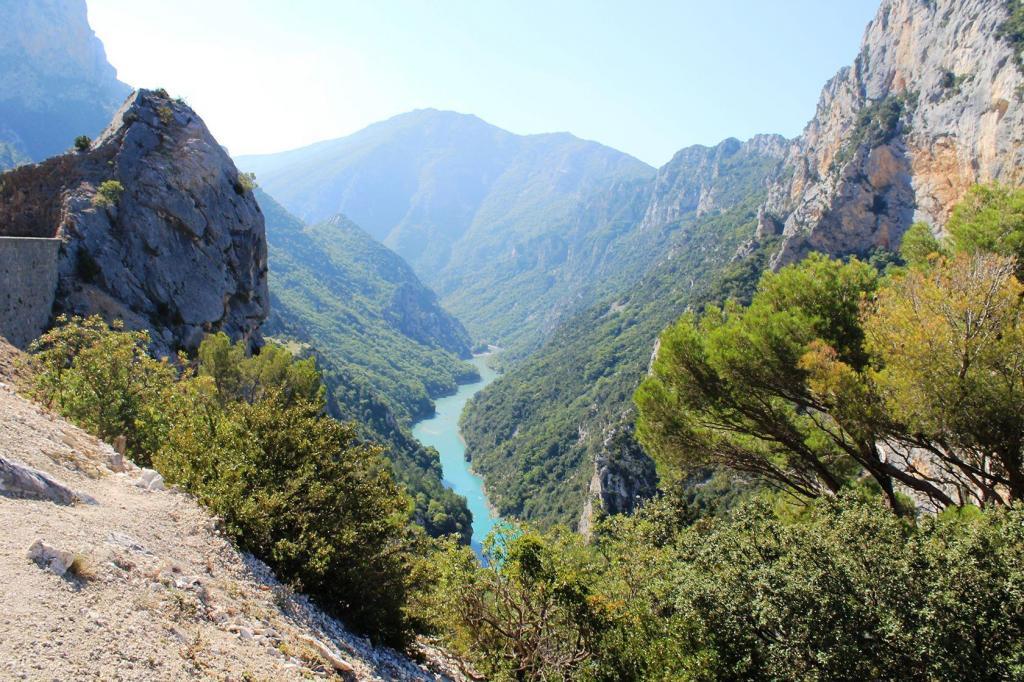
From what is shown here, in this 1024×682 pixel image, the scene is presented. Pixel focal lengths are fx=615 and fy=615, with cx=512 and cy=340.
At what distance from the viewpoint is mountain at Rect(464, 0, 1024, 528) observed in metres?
48.4

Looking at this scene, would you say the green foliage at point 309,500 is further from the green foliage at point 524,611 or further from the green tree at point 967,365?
the green tree at point 967,365

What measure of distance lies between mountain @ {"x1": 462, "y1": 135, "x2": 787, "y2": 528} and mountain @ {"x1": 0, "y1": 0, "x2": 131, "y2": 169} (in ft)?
285

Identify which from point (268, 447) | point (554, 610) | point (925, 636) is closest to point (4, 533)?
point (268, 447)

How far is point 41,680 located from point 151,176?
27328mm

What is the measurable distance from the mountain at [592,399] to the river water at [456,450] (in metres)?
2.00

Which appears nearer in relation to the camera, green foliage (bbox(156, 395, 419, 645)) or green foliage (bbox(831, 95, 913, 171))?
green foliage (bbox(156, 395, 419, 645))

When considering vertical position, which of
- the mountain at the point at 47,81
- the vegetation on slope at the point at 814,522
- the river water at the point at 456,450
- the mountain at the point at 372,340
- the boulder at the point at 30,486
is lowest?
the river water at the point at 456,450

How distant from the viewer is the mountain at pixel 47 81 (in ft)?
348

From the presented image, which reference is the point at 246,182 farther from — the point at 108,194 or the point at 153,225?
the point at 108,194

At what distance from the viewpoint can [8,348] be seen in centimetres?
1479

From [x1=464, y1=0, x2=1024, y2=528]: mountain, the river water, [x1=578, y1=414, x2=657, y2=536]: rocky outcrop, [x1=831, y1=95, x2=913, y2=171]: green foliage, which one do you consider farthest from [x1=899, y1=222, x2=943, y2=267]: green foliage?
[x1=831, y1=95, x2=913, y2=171]: green foliage

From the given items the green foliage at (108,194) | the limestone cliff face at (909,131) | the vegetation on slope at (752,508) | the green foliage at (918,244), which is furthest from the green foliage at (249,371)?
the limestone cliff face at (909,131)

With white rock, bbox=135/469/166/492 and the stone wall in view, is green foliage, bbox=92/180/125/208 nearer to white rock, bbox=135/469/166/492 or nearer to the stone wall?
the stone wall

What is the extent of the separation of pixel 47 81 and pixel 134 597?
14661 cm
